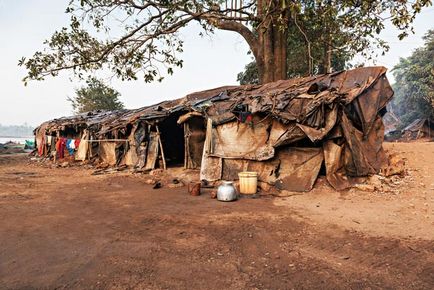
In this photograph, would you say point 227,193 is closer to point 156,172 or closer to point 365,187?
point 365,187

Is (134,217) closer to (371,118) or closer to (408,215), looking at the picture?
(408,215)

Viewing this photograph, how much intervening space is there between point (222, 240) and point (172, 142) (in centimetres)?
978

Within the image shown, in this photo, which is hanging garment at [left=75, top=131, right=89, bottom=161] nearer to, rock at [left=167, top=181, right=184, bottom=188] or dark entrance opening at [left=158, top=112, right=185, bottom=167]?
dark entrance opening at [left=158, top=112, right=185, bottom=167]

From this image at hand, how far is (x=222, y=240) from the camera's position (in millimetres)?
4531

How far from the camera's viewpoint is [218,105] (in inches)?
380

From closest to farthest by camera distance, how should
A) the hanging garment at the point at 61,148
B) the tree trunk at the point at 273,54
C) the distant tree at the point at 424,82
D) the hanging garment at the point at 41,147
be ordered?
the tree trunk at the point at 273,54 → the hanging garment at the point at 61,148 → the hanging garment at the point at 41,147 → the distant tree at the point at 424,82

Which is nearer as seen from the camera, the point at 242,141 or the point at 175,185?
the point at 242,141

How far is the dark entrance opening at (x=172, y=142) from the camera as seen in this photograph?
13.1 meters

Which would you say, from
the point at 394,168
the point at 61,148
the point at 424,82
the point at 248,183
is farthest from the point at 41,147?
the point at 424,82

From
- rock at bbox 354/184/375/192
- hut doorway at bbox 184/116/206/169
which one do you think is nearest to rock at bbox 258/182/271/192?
rock at bbox 354/184/375/192

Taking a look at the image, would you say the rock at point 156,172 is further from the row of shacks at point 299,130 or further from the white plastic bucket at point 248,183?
the white plastic bucket at point 248,183

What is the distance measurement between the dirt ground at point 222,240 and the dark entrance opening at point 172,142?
17.7 ft

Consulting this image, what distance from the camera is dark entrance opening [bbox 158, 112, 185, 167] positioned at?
13.1 m

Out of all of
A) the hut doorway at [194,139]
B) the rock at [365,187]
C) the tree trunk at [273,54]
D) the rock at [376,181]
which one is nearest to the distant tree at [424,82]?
the tree trunk at [273,54]
